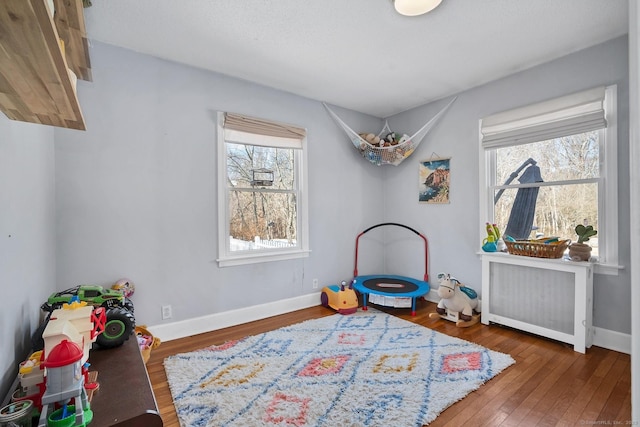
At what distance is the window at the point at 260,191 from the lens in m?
2.91

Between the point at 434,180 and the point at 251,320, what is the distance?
2.56m

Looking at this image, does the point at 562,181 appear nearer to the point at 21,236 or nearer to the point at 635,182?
the point at 635,182

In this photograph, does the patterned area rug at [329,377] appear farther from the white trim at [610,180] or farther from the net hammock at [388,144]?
the net hammock at [388,144]

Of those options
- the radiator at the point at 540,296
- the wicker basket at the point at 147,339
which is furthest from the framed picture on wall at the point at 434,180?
the wicker basket at the point at 147,339

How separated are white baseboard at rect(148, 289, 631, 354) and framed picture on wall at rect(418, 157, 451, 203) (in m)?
1.20

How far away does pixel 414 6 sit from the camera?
190 centimetres

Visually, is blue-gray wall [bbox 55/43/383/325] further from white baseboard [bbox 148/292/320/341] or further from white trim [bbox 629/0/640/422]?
white trim [bbox 629/0/640/422]

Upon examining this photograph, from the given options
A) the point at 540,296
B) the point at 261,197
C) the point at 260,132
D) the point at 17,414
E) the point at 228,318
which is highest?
the point at 260,132

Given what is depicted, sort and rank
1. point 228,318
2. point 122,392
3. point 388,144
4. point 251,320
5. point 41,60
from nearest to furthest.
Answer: point 41,60
point 122,392
point 228,318
point 251,320
point 388,144

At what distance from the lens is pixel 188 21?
2.11 metres

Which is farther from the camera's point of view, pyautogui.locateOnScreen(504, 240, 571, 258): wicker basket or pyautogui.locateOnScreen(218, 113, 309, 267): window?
pyautogui.locateOnScreen(218, 113, 309, 267): window

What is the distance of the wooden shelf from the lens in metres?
0.69

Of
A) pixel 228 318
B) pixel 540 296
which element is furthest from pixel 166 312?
pixel 540 296

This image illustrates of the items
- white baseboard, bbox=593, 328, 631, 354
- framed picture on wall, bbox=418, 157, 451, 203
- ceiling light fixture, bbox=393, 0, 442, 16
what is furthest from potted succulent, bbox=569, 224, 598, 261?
ceiling light fixture, bbox=393, 0, 442, 16
